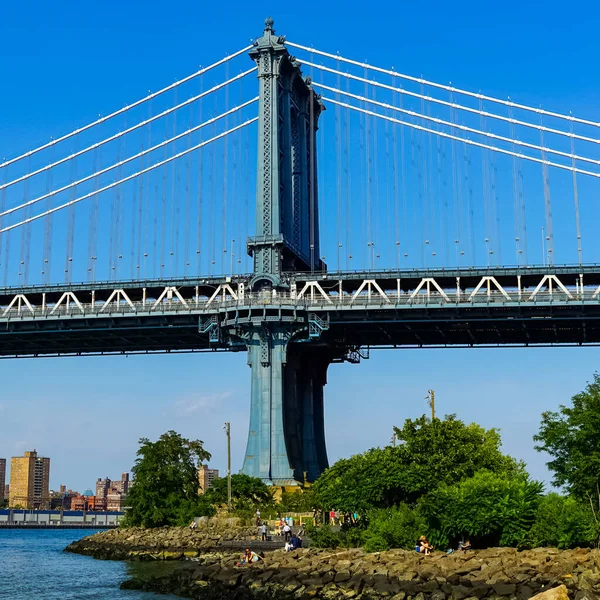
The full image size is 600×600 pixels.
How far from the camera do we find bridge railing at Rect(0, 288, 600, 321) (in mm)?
75938

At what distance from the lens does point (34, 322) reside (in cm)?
8838

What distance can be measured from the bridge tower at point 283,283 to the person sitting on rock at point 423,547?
28.9 meters

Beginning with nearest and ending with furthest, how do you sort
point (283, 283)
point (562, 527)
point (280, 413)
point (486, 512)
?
point (562, 527), point (486, 512), point (280, 413), point (283, 283)

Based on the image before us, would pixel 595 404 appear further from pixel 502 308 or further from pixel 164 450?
pixel 164 450

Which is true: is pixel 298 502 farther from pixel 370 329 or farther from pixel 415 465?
pixel 370 329

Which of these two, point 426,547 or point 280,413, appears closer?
point 426,547

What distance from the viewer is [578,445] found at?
51.6 m

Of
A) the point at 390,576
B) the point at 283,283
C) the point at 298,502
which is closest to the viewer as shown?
the point at 390,576

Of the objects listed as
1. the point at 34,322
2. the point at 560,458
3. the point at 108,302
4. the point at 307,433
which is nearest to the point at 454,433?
the point at 560,458

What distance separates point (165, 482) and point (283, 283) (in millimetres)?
18463

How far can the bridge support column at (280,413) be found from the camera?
2965 inches

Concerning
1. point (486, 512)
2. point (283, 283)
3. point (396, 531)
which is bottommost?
point (396, 531)

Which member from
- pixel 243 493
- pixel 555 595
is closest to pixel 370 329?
pixel 243 493

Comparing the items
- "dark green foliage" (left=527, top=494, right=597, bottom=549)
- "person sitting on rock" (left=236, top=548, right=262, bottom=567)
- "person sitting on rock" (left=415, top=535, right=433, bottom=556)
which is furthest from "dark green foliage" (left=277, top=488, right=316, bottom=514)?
"dark green foliage" (left=527, top=494, right=597, bottom=549)
